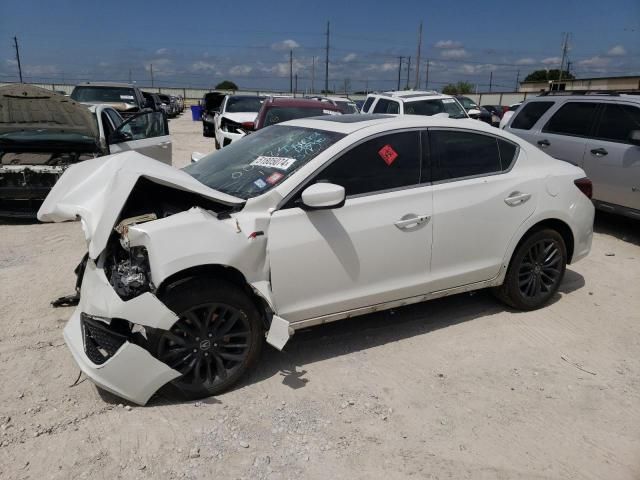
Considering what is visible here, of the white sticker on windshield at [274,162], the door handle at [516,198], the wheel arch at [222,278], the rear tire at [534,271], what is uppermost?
the white sticker on windshield at [274,162]

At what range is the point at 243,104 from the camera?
14.6m

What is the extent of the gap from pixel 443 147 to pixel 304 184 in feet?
4.27

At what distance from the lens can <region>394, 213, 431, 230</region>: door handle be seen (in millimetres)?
3807

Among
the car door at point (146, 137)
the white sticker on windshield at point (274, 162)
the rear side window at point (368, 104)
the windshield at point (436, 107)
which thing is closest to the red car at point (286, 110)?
the car door at point (146, 137)

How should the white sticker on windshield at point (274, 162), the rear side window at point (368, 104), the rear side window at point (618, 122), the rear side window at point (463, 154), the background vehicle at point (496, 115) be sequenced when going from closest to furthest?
the white sticker on windshield at point (274, 162) < the rear side window at point (463, 154) < the rear side window at point (618, 122) < the rear side window at point (368, 104) < the background vehicle at point (496, 115)

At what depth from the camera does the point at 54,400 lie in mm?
3305

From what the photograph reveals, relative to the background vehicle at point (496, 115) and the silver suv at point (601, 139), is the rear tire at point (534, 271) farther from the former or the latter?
the background vehicle at point (496, 115)

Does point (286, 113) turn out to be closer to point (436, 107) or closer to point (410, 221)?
point (436, 107)

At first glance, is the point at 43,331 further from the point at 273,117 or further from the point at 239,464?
the point at 273,117

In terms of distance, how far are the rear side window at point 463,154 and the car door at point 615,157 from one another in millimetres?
3273

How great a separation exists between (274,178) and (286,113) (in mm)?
6544

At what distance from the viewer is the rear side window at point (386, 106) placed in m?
12.1

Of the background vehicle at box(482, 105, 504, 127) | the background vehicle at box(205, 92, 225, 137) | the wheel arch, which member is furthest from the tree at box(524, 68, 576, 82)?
the wheel arch

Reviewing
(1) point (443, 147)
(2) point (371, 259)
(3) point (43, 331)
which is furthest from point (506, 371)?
(3) point (43, 331)
